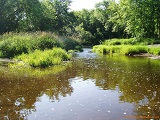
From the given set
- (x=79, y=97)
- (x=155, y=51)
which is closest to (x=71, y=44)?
(x=155, y=51)

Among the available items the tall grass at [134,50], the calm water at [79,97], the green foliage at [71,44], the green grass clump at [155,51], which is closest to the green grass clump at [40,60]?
the calm water at [79,97]

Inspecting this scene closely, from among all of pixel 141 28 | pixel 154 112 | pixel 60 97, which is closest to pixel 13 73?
pixel 60 97

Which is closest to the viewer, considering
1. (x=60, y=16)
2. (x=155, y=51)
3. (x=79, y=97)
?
(x=79, y=97)

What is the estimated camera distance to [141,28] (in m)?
44.6

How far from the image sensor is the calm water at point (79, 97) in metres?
7.49

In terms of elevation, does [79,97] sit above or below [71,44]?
below

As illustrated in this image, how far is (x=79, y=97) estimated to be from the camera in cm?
977

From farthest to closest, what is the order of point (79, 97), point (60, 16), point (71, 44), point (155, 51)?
point (60, 16), point (71, 44), point (155, 51), point (79, 97)

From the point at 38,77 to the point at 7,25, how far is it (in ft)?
125

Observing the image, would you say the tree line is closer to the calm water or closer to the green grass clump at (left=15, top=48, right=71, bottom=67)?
the green grass clump at (left=15, top=48, right=71, bottom=67)

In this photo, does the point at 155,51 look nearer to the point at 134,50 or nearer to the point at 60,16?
the point at 134,50

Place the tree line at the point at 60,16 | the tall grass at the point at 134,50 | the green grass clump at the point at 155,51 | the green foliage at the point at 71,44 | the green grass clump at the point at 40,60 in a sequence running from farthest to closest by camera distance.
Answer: the tree line at the point at 60,16 → the green foliage at the point at 71,44 → the tall grass at the point at 134,50 → the green grass clump at the point at 155,51 → the green grass clump at the point at 40,60

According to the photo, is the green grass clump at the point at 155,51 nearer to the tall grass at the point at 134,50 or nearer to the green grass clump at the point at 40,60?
the tall grass at the point at 134,50

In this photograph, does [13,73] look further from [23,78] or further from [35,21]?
[35,21]
